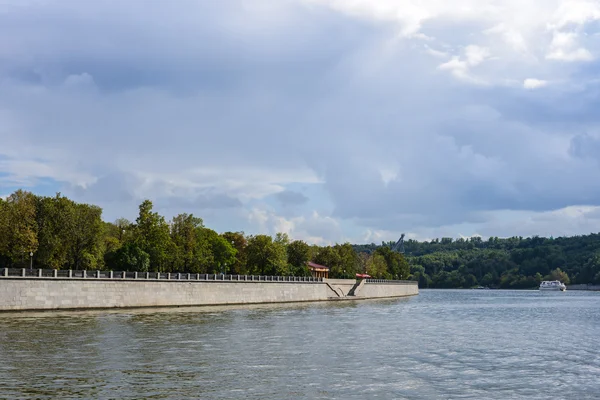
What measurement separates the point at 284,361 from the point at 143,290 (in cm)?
4722

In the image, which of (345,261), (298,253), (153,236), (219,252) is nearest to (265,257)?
(219,252)

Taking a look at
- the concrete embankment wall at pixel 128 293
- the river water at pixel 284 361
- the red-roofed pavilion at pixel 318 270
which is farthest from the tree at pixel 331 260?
the river water at pixel 284 361

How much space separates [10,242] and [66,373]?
183 feet

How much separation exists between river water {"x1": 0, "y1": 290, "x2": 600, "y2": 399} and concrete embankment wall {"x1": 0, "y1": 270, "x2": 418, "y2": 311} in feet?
25.5

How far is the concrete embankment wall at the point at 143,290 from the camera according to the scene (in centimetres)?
6250

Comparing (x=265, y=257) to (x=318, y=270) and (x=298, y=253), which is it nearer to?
(x=298, y=253)

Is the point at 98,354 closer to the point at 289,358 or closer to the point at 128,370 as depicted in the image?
the point at 128,370

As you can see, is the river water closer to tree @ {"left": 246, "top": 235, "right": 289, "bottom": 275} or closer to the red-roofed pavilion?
tree @ {"left": 246, "top": 235, "right": 289, "bottom": 275}

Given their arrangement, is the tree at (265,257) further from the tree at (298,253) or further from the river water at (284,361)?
the river water at (284,361)

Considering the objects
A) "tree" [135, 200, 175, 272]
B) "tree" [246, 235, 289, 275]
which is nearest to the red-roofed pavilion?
"tree" [246, 235, 289, 275]

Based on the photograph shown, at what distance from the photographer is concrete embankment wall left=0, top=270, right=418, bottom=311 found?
62500 millimetres

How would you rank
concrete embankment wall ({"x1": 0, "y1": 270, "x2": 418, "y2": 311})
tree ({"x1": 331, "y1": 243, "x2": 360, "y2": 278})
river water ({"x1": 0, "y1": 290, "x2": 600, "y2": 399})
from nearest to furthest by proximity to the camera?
river water ({"x1": 0, "y1": 290, "x2": 600, "y2": 399})
concrete embankment wall ({"x1": 0, "y1": 270, "x2": 418, "y2": 311})
tree ({"x1": 331, "y1": 243, "x2": 360, "y2": 278})

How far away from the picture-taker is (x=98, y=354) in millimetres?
33688

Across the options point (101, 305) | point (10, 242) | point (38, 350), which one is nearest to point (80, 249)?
point (10, 242)
